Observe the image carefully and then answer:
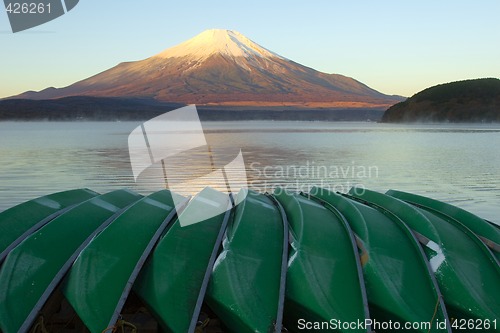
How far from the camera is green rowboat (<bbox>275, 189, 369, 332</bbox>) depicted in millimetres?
5855

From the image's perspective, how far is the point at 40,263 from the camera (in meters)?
6.43

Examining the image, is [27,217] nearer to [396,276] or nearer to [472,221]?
[396,276]

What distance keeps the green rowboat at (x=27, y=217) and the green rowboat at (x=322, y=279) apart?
10.6 feet

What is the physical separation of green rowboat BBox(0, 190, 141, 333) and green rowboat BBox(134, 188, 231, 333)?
3.12ft

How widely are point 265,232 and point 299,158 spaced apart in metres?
30.6

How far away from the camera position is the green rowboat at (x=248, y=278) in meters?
5.80

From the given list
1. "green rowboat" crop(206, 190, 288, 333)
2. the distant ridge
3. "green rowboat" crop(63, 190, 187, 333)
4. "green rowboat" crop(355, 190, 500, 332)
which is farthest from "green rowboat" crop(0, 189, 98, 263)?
the distant ridge

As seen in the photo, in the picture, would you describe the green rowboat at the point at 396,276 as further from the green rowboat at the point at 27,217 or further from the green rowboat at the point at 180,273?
the green rowboat at the point at 27,217

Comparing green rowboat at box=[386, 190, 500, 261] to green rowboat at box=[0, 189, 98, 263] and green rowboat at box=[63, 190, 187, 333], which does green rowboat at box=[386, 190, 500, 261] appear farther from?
green rowboat at box=[0, 189, 98, 263]

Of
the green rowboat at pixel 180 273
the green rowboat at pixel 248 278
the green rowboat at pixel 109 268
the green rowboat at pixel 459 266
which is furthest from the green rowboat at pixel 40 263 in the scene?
the green rowboat at pixel 459 266

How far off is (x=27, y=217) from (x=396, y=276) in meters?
4.80

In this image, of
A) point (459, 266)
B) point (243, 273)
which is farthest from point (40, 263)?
point (459, 266)

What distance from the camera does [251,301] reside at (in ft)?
19.4

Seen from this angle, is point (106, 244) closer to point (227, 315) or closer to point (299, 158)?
point (227, 315)
